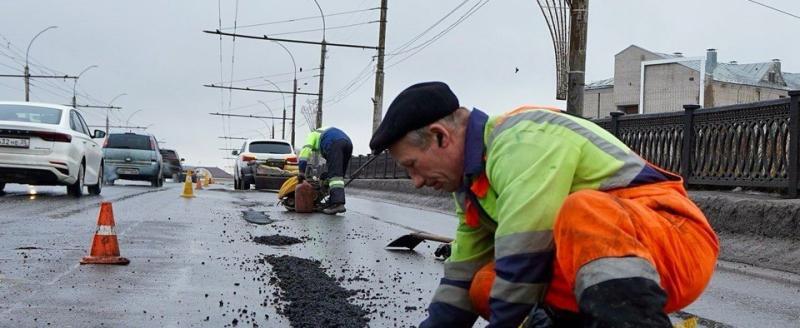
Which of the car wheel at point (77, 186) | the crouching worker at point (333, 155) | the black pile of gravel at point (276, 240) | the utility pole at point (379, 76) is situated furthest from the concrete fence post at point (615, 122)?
the utility pole at point (379, 76)

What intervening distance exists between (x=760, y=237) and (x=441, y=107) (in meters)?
7.26

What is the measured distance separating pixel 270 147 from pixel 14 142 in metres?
12.9

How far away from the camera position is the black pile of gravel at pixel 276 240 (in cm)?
890

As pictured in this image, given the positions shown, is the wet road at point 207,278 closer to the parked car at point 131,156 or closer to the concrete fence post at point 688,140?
the concrete fence post at point 688,140

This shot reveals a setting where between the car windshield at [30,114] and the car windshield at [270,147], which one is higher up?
the car windshield at [30,114]

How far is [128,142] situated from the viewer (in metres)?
25.8

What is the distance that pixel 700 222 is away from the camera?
8.77ft

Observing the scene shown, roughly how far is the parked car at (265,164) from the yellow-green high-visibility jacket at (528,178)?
22.8 m

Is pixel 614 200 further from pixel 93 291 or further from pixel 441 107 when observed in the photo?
pixel 93 291

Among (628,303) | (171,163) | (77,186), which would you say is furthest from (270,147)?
(628,303)

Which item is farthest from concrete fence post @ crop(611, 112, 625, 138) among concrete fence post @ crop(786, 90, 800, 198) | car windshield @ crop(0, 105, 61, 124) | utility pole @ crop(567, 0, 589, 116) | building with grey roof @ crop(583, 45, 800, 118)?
building with grey roof @ crop(583, 45, 800, 118)

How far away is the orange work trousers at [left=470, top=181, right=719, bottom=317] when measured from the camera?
2.39 meters

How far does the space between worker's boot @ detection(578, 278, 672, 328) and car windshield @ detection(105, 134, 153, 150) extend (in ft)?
81.3

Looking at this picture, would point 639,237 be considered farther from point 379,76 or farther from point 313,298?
point 379,76
